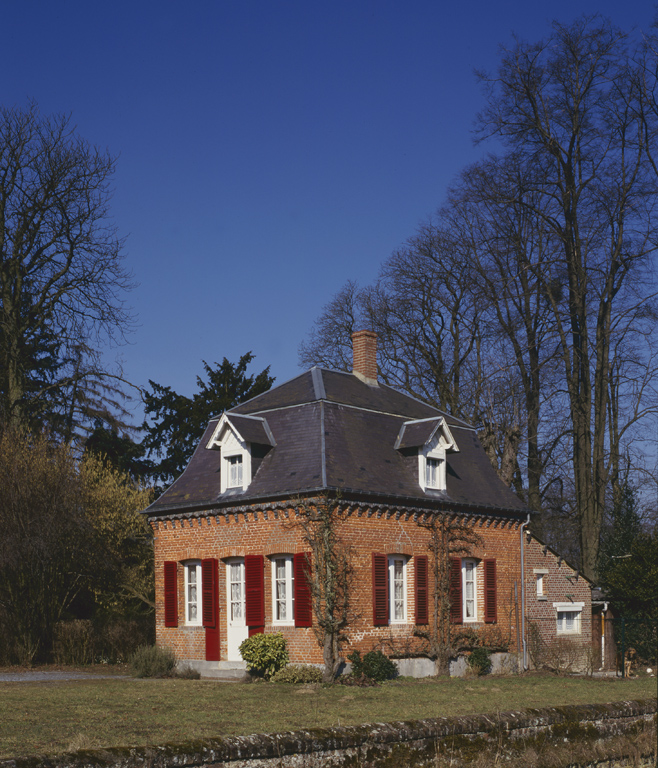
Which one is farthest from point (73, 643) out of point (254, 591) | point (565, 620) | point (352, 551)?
point (565, 620)

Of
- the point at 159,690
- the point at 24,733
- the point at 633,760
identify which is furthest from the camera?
the point at 159,690

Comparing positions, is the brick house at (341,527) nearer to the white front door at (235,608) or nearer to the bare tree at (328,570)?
the white front door at (235,608)

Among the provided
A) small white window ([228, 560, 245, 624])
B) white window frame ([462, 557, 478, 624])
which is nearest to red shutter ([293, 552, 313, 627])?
small white window ([228, 560, 245, 624])

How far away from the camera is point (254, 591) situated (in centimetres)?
2100

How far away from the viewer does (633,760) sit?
9812 mm

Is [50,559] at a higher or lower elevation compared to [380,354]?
lower

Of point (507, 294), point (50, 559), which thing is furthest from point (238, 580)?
point (507, 294)

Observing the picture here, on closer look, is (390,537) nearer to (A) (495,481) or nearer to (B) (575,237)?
(A) (495,481)

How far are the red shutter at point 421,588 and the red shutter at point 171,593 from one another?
19.7 feet

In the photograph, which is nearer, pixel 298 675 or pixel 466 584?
pixel 298 675

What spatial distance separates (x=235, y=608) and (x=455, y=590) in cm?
535

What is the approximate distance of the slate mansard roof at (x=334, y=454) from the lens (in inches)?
824

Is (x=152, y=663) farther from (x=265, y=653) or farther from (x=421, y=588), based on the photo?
(x=421, y=588)

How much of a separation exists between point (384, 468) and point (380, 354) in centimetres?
1495
